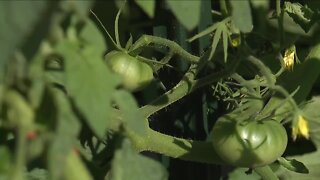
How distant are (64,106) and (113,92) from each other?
5 centimetres

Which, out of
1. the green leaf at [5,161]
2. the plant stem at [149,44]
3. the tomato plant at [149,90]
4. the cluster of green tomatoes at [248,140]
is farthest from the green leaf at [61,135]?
the plant stem at [149,44]

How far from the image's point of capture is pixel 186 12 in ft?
1.77

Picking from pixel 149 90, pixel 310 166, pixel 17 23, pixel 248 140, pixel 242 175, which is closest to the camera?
pixel 17 23

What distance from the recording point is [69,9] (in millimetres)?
510

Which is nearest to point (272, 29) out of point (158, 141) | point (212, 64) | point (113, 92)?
point (212, 64)

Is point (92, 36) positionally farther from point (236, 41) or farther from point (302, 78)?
point (302, 78)

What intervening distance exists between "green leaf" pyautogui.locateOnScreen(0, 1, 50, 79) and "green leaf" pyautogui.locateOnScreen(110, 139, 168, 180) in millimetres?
177

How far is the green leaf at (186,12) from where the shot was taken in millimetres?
535

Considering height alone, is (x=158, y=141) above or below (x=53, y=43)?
below

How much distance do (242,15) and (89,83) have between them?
162 millimetres

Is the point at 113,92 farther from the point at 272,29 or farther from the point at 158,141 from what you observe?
the point at 272,29

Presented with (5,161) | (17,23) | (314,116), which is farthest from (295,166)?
(17,23)

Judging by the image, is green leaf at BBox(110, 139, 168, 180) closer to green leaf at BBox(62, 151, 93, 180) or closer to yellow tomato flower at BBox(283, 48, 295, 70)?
green leaf at BBox(62, 151, 93, 180)

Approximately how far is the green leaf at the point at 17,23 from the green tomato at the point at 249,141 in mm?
498
